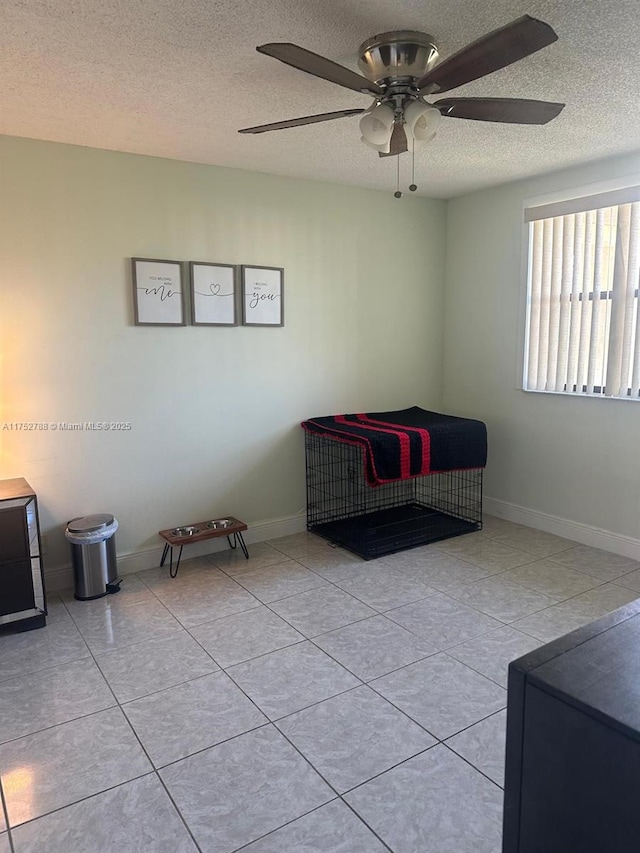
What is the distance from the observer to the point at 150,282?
3318 mm

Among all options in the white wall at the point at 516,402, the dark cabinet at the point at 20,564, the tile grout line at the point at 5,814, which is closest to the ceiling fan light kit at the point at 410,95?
the white wall at the point at 516,402

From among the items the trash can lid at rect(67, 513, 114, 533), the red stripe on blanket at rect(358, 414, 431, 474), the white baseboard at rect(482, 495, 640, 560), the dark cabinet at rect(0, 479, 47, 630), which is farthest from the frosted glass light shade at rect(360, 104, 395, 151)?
the white baseboard at rect(482, 495, 640, 560)

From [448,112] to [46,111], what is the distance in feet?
5.81

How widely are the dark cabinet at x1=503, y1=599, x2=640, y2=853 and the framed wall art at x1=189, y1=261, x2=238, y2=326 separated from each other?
295 cm

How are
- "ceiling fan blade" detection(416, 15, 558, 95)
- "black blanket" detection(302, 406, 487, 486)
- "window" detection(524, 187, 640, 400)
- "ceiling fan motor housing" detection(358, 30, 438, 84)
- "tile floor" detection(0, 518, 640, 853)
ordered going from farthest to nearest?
"black blanket" detection(302, 406, 487, 486), "window" detection(524, 187, 640, 400), "ceiling fan motor housing" detection(358, 30, 438, 84), "tile floor" detection(0, 518, 640, 853), "ceiling fan blade" detection(416, 15, 558, 95)

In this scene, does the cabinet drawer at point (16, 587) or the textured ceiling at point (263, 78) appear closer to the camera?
the textured ceiling at point (263, 78)

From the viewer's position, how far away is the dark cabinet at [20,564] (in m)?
2.66

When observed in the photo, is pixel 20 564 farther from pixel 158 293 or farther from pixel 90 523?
pixel 158 293

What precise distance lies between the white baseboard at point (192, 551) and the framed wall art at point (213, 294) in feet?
4.62

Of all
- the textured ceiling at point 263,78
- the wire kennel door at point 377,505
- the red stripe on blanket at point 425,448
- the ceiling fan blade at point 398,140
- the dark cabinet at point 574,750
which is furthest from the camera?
the wire kennel door at point 377,505

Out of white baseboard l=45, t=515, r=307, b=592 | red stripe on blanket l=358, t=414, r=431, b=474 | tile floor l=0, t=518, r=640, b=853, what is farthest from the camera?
red stripe on blanket l=358, t=414, r=431, b=474

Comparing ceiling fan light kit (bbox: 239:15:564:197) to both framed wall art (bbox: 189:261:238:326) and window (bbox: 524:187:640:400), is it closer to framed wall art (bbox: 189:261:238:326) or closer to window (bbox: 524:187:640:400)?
framed wall art (bbox: 189:261:238:326)

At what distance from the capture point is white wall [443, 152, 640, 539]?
3592mm

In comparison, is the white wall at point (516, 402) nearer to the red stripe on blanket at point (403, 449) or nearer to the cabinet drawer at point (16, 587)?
the red stripe on blanket at point (403, 449)
